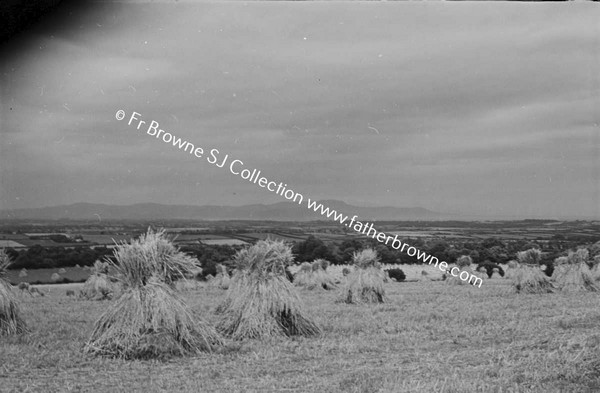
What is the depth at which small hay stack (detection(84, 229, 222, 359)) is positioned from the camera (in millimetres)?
6367

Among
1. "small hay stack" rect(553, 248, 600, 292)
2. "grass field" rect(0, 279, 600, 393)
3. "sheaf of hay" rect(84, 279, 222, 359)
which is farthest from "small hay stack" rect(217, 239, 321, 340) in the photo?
"small hay stack" rect(553, 248, 600, 292)

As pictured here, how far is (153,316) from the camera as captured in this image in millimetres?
6438

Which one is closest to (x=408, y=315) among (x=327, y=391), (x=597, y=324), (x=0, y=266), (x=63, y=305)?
(x=597, y=324)

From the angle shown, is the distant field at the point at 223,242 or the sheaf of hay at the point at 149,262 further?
the distant field at the point at 223,242

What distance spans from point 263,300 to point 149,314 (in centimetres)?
157

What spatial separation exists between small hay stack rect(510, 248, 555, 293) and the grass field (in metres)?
2.21

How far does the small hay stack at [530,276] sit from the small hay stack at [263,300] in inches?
207

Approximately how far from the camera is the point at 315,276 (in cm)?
1009

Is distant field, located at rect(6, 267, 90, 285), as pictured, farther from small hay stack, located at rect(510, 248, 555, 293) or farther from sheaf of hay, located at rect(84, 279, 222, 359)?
small hay stack, located at rect(510, 248, 555, 293)

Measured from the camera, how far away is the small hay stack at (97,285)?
329 inches

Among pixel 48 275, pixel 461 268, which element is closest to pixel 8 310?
pixel 48 275

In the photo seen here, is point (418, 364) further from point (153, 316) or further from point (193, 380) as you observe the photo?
point (153, 316)

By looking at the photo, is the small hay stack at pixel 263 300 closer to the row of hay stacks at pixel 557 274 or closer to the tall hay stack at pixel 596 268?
the row of hay stacks at pixel 557 274

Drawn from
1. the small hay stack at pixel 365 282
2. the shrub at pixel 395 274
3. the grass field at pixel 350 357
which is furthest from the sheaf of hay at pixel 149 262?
the shrub at pixel 395 274
